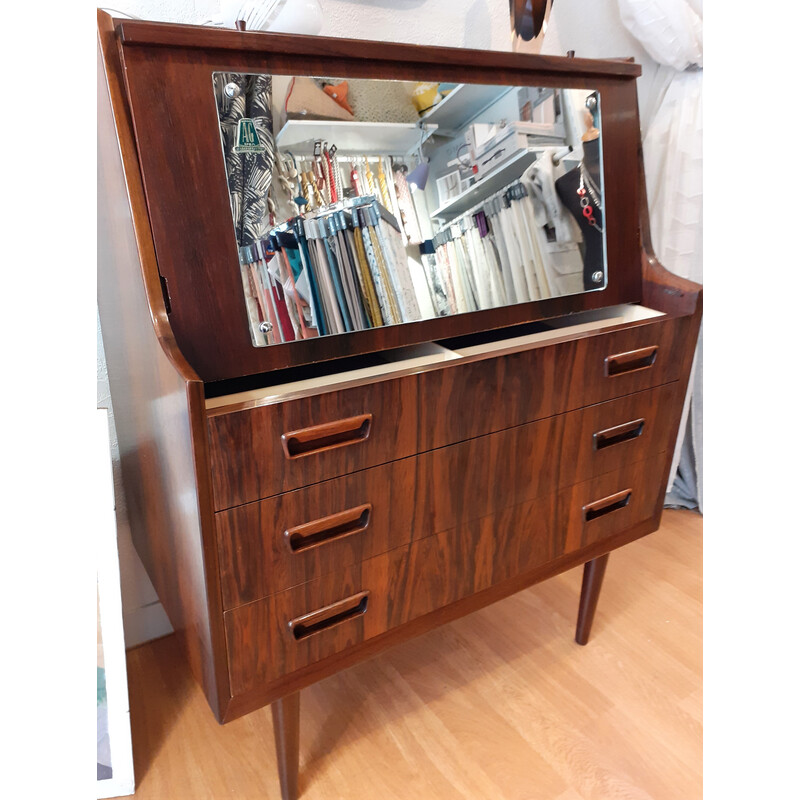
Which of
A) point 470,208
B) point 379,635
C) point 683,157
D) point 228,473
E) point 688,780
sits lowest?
point 688,780

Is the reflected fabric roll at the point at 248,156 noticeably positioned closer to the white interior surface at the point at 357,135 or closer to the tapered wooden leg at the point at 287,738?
the white interior surface at the point at 357,135

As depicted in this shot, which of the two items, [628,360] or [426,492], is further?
[628,360]

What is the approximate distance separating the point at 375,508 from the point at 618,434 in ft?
1.82

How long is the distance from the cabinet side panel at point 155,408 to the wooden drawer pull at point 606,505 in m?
0.75

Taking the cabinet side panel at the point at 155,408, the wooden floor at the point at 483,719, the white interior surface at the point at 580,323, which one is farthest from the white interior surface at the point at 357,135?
the wooden floor at the point at 483,719

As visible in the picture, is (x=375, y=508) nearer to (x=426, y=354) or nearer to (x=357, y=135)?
(x=426, y=354)

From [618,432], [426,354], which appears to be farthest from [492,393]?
[618,432]

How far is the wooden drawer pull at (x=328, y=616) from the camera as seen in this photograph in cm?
96

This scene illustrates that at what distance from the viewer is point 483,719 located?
133cm

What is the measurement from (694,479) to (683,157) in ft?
3.20
